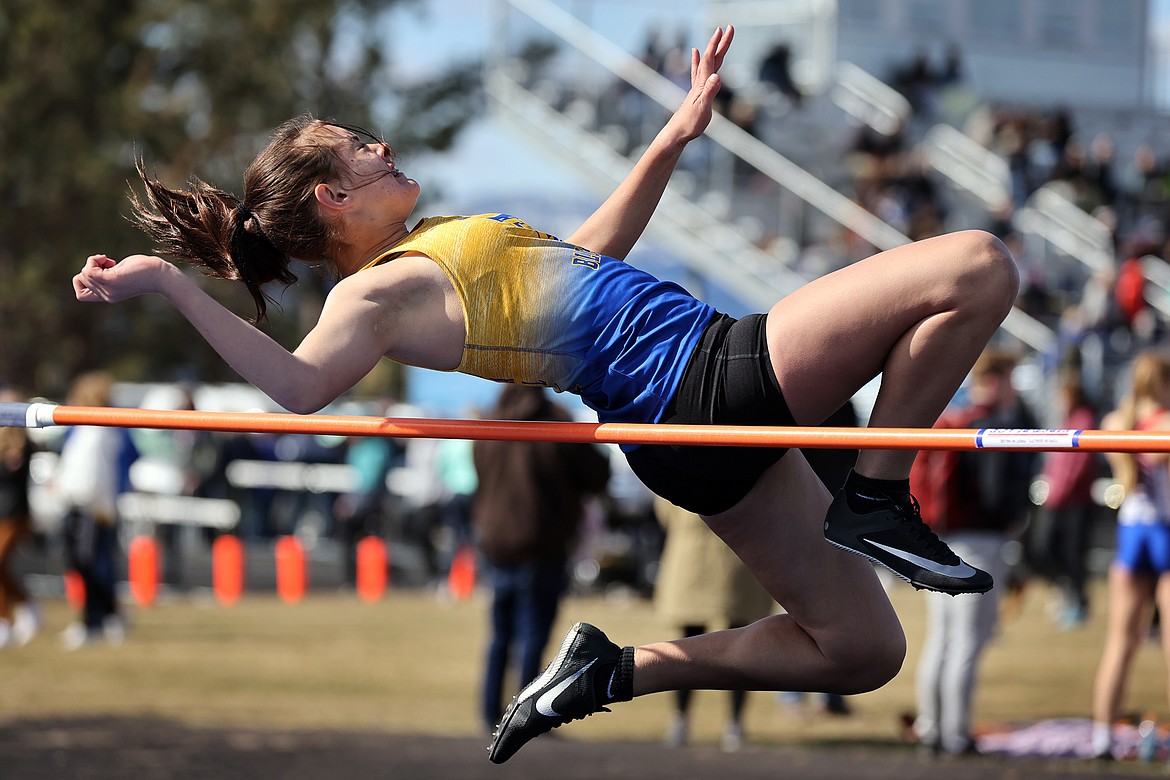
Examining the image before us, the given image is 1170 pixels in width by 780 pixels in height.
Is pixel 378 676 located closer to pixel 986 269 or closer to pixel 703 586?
pixel 703 586

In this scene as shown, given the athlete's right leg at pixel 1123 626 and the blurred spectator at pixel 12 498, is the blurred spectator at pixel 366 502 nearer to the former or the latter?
the blurred spectator at pixel 12 498

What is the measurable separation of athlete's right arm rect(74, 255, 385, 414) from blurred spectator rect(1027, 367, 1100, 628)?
893cm

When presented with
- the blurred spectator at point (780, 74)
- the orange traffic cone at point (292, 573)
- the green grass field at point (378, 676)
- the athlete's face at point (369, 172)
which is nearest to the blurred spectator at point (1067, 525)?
the green grass field at point (378, 676)

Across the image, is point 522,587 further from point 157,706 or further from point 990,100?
point 990,100

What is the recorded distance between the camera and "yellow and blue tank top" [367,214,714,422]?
3588 millimetres

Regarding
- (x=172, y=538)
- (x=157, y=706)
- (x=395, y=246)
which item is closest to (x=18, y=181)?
(x=172, y=538)

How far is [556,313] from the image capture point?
3.59m

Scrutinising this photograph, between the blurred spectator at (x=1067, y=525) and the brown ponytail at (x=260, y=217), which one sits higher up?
the brown ponytail at (x=260, y=217)

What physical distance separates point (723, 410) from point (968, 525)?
4799mm

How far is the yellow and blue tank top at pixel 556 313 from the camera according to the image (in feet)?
11.8

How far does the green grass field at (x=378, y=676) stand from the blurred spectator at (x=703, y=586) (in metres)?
1.14

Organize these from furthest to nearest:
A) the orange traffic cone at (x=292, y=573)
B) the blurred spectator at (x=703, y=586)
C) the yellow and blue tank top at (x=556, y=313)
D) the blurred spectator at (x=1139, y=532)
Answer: the orange traffic cone at (x=292, y=573), the blurred spectator at (x=703, y=586), the blurred spectator at (x=1139, y=532), the yellow and blue tank top at (x=556, y=313)

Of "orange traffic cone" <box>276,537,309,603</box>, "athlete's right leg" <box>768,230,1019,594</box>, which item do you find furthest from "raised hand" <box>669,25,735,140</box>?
"orange traffic cone" <box>276,537,309,603</box>

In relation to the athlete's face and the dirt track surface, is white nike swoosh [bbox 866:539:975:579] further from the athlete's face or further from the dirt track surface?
the dirt track surface
